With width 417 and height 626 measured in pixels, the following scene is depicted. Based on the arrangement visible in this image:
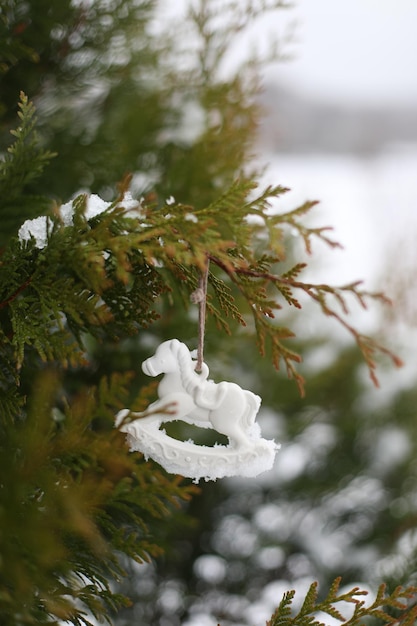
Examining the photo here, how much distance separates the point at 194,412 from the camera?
0.50 meters

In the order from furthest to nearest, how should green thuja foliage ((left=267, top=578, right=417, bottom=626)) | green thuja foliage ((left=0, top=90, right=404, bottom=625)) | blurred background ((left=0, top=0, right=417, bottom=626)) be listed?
1. blurred background ((left=0, top=0, right=417, bottom=626))
2. green thuja foliage ((left=267, top=578, right=417, bottom=626))
3. green thuja foliage ((left=0, top=90, right=404, bottom=625))

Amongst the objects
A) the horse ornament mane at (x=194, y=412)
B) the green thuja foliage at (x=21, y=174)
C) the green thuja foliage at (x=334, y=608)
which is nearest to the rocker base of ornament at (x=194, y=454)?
the horse ornament mane at (x=194, y=412)

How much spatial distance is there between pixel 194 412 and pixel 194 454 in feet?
0.11

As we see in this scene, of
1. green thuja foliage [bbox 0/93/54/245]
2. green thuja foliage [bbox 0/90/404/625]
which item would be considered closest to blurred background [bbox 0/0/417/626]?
green thuja foliage [bbox 0/93/54/245]

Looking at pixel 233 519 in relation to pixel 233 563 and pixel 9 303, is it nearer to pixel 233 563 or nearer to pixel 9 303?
pixel 233 563

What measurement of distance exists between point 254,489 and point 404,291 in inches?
25.5

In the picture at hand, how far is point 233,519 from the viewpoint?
1.04 meters

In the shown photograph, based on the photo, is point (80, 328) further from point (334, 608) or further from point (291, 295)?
point (334, 608)

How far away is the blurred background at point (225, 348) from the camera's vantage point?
0.79m

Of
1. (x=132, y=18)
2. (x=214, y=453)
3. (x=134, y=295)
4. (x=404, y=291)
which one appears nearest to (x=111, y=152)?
(x=132, y=18)

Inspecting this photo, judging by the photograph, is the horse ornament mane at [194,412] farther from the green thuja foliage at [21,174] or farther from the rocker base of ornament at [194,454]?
the green thuja foliage at [21,174]

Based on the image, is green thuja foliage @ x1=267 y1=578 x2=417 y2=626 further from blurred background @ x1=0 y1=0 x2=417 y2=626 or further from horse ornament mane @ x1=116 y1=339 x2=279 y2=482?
blurred background @ x1=0 y1=0 x2=417 y2=626

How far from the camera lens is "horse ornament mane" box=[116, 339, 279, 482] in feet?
1.56

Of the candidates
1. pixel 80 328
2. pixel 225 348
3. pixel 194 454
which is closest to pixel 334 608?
pixel 194 454
